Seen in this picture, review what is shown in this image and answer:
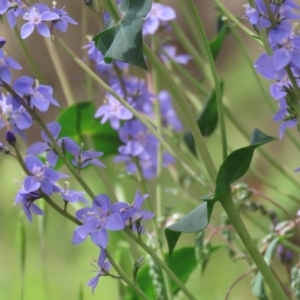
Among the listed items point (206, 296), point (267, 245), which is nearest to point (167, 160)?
point (267, 245)

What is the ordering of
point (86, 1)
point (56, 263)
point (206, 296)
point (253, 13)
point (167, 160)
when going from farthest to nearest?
point (56, 263), point (206, 296), point (167, 160), point (86, 1), point (253, 13)

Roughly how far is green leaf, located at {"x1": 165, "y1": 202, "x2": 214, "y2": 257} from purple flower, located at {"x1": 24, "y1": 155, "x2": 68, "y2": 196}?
0.29ft

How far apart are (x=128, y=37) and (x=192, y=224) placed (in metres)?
0.13

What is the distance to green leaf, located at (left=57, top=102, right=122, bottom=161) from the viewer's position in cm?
75

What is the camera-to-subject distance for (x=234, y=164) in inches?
17.5

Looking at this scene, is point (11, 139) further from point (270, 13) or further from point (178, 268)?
point (178, 268)

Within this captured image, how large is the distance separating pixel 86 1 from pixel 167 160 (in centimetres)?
30

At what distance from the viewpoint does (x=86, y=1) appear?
1.81 ft

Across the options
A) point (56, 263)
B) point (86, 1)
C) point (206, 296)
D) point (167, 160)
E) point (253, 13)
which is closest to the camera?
point (253, 13)

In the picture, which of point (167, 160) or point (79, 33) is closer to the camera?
point (167, 160)

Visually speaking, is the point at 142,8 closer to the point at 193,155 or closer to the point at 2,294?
the point at 193,155

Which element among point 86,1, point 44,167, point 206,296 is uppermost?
point 86,1

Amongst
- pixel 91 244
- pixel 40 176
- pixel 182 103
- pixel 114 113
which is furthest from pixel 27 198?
pixel 91 244

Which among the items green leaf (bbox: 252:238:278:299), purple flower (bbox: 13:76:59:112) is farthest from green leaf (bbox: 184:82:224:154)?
purple flower (bbox: 13:76:59:112)
